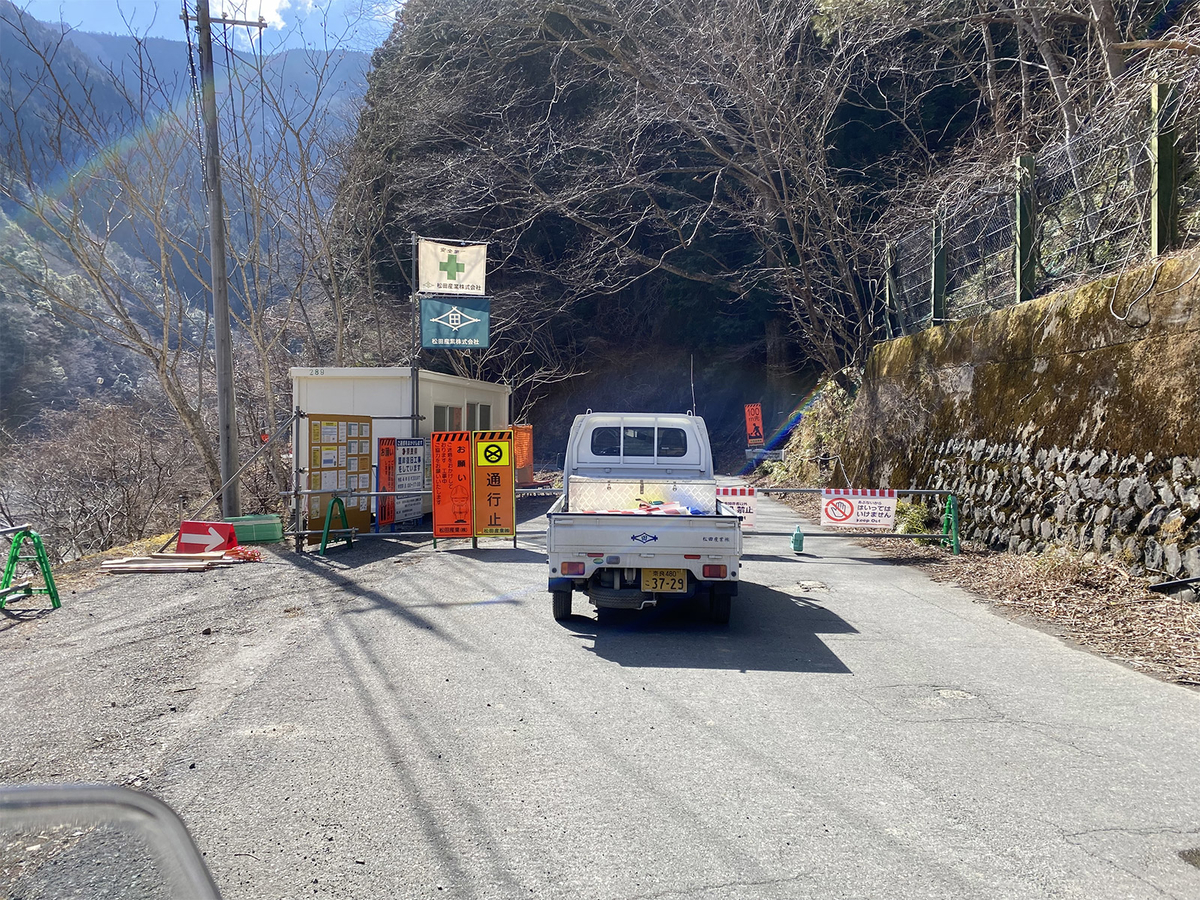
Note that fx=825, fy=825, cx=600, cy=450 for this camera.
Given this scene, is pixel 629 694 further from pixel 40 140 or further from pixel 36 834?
pixel 40 140

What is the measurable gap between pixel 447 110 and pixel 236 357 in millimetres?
10139

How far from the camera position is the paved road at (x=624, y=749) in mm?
3412

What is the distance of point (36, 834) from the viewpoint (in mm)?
1436

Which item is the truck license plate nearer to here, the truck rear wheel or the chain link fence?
the truck rear wheel

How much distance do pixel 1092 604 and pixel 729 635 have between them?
12.2 feet

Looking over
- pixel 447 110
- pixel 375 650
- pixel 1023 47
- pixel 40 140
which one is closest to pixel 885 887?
pixel 375 650

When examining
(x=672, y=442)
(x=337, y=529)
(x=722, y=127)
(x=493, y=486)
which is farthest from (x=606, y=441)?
(x=722, y=127)

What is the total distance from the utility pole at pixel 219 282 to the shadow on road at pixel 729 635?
7.29 metres

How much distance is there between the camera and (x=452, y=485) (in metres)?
12.7

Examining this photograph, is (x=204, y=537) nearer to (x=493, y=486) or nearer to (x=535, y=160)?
(x=493, y=486)

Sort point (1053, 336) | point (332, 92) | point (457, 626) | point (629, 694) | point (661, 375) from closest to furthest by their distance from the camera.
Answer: point (629, 694) → point (457, 626) → point (1053, 336) → point (332, 92) → point (661, 375)

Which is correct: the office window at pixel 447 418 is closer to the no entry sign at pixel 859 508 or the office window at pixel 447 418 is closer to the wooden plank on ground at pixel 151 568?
the wooden plank on ground at pixel 151 568

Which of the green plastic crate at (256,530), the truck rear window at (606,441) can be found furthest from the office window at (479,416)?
the truck rear window at (606,441)

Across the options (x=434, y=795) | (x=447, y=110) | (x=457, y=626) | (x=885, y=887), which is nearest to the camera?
(x=885, y=887)
